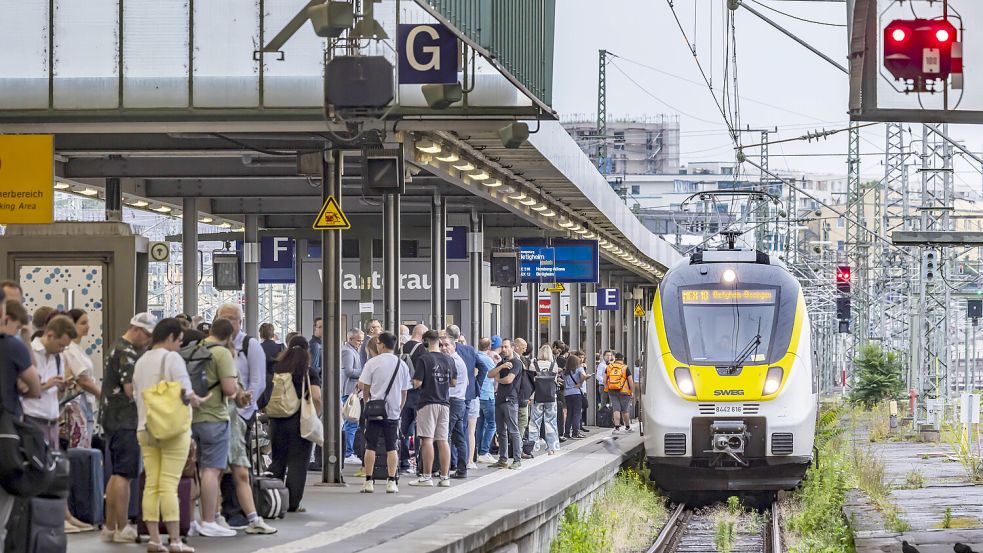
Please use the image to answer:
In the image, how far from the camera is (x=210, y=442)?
12.4 meters

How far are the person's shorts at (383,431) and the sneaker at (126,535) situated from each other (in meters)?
5.11

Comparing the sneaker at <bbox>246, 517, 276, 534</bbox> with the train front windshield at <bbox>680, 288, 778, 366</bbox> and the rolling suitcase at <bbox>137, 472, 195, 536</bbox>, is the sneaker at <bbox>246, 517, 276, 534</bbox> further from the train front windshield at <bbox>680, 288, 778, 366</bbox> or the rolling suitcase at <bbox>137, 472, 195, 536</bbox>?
the train front windshield at <bbox>680, 288, 778, 366</bbox>

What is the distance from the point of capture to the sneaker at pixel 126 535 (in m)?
12.4

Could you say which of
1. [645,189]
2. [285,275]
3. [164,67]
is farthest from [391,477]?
[645,189]

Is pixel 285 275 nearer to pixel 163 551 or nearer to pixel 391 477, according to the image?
pixel 391 477

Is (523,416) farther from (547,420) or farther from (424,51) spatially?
(424,51)

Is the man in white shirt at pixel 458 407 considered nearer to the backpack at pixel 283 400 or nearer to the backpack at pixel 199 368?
the backpack at pixel 283 400

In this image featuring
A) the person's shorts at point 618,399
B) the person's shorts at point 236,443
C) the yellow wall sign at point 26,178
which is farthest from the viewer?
the person's shorts at point 618,399

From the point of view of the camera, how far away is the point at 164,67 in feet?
55.2

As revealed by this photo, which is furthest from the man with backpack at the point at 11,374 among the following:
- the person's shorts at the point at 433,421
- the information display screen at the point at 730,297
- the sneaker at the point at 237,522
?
the information display screen at the point at 730,297

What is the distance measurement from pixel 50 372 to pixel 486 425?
1374cm

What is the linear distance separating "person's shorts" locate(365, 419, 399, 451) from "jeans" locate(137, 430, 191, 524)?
590cm

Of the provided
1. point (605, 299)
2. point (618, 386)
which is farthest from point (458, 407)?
point (605, 299)

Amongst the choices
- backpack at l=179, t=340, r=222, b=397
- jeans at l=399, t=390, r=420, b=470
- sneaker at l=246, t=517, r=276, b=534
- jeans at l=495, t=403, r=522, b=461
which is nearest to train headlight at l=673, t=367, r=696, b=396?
jeans at l=495, t=403, r=522, b=461
